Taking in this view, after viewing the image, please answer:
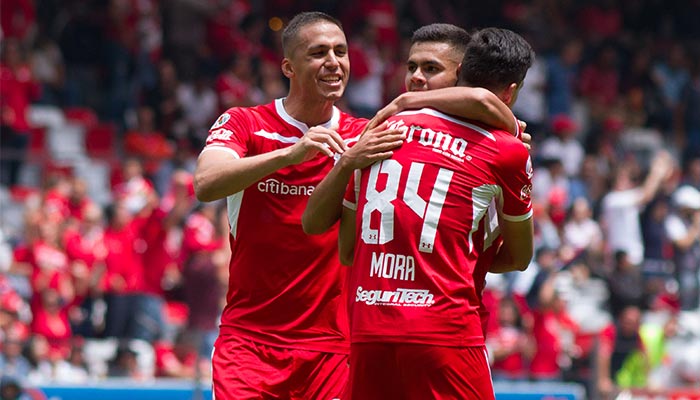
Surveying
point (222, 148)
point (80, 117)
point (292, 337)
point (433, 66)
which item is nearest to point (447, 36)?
point (433, 66)

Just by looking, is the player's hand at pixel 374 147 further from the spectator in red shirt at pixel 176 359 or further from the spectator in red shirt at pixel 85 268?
the spectator in red shirt at pixel 85 268

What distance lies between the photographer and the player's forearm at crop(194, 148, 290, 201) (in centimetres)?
537

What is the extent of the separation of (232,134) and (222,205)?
8868 mm

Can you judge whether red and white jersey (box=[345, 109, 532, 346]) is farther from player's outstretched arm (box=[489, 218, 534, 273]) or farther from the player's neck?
the player's neck

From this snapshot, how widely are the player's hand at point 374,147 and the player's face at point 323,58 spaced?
82cm

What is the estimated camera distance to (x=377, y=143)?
16.5 feet

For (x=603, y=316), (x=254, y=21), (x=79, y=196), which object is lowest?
(x=603, y=316)

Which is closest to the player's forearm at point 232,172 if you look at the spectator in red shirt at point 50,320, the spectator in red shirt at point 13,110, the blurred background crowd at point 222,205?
the blurred background crowd at point 222,205

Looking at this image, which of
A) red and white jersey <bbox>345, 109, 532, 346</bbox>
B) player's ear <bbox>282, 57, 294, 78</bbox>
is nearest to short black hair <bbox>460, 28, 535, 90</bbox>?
red and white jersey <bbox>345, 109, 532, 346</bbox>

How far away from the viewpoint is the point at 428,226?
4918mm

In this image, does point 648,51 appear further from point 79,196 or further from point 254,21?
point 79,196

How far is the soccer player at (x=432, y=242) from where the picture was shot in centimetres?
491

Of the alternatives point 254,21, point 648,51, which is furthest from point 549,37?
point 254,21

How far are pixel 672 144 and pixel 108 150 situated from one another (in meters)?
9.45
